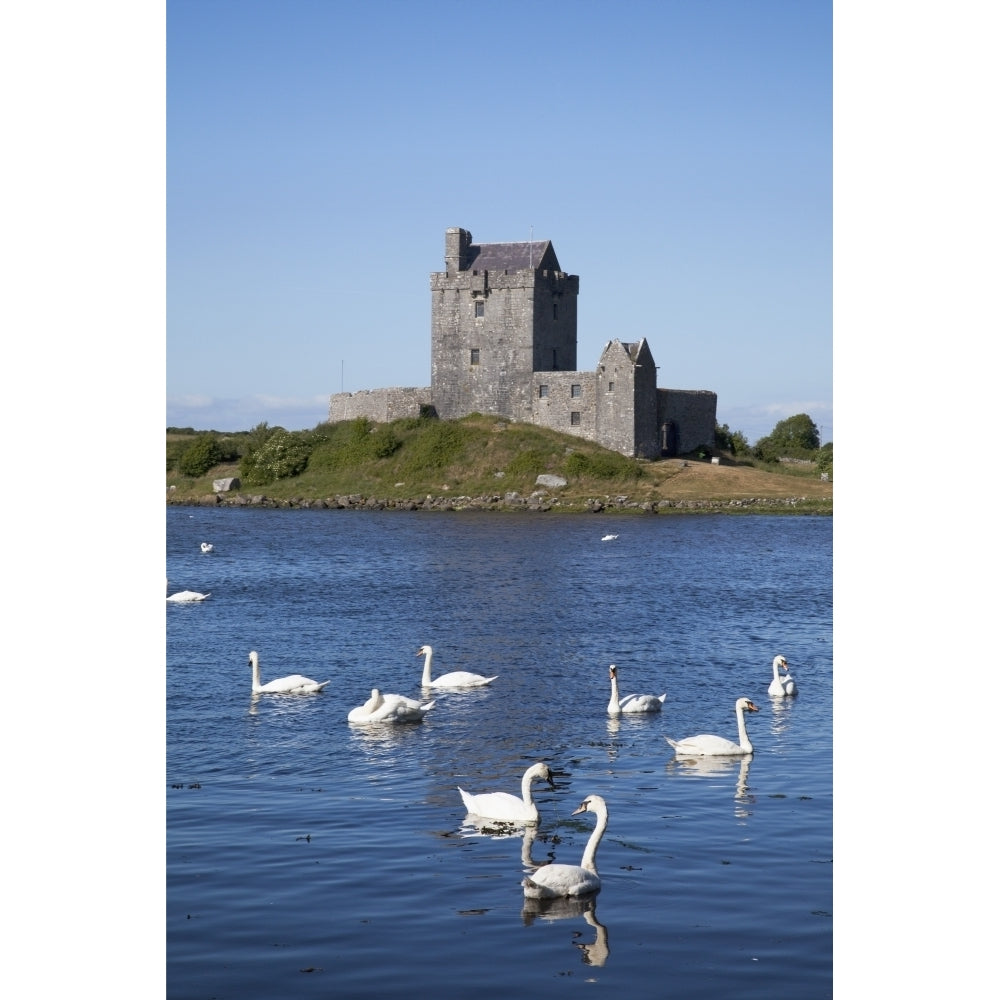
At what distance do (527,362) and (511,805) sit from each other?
2566 inches

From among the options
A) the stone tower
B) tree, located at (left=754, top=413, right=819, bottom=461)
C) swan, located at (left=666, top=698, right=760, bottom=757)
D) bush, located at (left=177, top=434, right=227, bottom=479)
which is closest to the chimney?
the stone tower

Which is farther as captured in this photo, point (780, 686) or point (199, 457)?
→ point (199, 457)

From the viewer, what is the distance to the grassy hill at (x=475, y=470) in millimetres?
68188

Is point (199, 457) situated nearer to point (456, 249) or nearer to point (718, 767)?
point (456, 249)

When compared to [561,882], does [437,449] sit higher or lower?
higher

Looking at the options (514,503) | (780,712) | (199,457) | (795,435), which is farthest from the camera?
(795,435)

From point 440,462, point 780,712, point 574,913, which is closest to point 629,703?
point 780,712

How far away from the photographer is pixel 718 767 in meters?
13.9

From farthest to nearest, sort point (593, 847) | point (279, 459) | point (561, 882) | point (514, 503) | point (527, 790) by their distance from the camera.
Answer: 1. point (279, 459)
2. point (514, 503)
3. point (527, 790)
4. point (593, 847)
5. point (561, 882)

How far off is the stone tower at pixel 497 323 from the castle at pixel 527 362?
2.3 inches

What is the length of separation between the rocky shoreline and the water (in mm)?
33200

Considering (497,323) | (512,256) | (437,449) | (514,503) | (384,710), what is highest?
(512,256)

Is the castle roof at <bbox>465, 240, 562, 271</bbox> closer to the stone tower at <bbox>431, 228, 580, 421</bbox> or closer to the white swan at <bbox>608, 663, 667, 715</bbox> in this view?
the stone tower at <bbox>431, 228, 580, 421</bbox>
